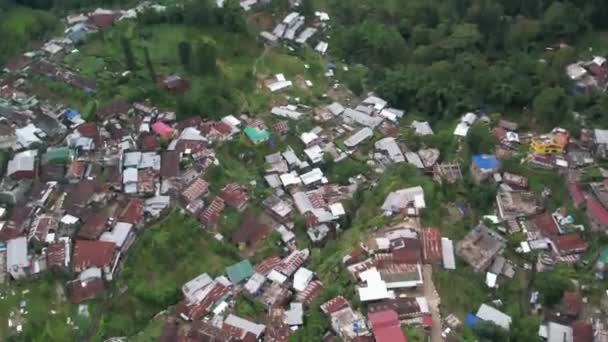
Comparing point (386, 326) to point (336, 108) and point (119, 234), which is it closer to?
point (119, 234)

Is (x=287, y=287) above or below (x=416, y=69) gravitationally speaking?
below

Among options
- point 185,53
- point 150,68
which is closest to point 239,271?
point 150,68

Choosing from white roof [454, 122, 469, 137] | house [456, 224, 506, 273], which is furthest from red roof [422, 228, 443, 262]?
white roof [454, 122, 469, 137]

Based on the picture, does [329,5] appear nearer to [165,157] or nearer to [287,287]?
[165,157]

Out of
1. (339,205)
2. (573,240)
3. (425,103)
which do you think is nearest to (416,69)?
(425,103)

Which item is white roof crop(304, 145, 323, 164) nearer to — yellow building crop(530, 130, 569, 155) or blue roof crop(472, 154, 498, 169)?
blue roof crop(472, 154, 498, 169)

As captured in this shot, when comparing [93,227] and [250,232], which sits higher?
[93,227]
